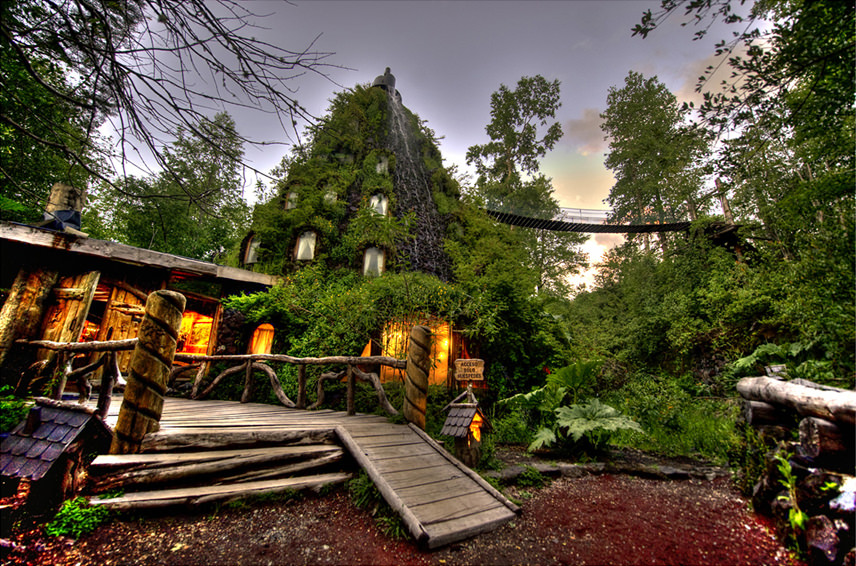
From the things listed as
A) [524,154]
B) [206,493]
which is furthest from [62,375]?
[524,154]

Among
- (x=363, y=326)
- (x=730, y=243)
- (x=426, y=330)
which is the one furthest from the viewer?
(x=730, y=243)

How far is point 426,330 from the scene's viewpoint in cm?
477

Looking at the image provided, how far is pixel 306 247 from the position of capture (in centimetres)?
1211

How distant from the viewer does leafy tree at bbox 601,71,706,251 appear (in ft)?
48.4

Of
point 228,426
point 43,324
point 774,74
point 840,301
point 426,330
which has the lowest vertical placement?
point 228,426

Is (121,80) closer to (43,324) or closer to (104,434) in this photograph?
(104,434)

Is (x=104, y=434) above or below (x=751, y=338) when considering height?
below

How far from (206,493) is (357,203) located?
1169 centimetres

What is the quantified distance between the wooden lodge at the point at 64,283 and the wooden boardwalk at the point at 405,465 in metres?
4.16

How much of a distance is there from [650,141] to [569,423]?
17.7 metres

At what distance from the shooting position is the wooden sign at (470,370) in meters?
4.38

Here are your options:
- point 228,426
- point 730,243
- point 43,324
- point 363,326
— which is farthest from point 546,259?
point 43,324

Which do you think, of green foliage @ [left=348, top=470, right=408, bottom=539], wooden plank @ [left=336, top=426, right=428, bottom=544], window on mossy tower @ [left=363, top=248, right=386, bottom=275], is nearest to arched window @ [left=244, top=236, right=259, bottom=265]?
window on mossy tower @ [left=363, top=248, right=386, bottom=275]

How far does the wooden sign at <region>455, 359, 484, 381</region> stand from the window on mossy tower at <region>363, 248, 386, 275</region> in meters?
7.65
